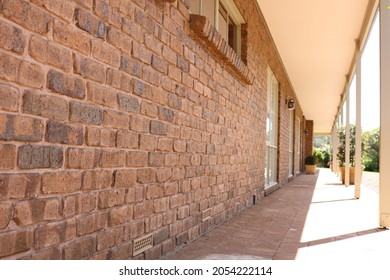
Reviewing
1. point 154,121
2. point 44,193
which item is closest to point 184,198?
point 154,121

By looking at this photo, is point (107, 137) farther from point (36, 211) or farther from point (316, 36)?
point (316, 36)

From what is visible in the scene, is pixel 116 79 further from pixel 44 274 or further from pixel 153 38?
pixel 44 274

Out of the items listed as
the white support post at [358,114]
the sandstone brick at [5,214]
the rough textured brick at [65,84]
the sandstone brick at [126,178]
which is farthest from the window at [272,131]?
the sandstone brick at [5,214]

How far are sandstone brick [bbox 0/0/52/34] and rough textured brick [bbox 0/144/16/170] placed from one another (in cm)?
A: 44

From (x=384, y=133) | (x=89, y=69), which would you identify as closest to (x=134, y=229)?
(x=89, y=69)

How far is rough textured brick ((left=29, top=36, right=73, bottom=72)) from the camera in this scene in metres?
1.46

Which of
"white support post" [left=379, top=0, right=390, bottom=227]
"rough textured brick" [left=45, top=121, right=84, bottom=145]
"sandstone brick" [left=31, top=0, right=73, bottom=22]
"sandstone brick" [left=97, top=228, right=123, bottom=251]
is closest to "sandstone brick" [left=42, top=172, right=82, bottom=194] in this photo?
"rough textured brick" [left=45, top=121, right=84, bottom=145]

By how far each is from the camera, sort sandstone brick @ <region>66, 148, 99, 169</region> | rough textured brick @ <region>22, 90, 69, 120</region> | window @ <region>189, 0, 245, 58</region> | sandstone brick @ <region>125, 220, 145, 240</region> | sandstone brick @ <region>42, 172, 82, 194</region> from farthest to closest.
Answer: window @ <region>189, 0, 245, 58</region> < sandstone brick @ <region>125, 220, 145, 240</region> < sandstone brick @ <region>66, 148, 99, 169</region> < sandstone brick @ <region>42, 172, 82, 194</region> < rough textured brick @ <region>22, 90, 69, 120</region>

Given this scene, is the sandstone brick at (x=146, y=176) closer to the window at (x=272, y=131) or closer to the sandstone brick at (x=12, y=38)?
the sandstone brick at (x=12, y=38)

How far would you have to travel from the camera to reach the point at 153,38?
8.15 feet

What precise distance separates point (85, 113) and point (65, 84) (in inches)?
7.2

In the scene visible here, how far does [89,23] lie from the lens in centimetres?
180

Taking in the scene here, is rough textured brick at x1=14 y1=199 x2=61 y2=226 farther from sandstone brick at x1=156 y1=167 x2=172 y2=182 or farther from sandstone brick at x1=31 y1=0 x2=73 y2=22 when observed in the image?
sandstone brick at x1=156 y1=167 x2=172 y2=182

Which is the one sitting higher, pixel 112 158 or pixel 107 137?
pixel 107 137
